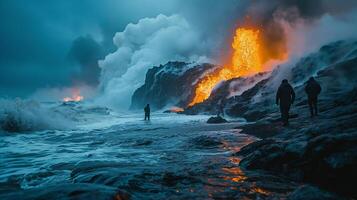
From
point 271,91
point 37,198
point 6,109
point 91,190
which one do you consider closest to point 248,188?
point 91,190

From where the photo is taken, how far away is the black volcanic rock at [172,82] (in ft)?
523

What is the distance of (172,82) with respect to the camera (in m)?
172

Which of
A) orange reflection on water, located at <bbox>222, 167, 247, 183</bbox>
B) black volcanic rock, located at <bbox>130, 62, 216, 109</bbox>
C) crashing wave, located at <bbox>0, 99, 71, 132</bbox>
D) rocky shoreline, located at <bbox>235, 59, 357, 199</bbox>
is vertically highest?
black volcanic rock, located at <bbox>130, 62, 216, 109</bbox>

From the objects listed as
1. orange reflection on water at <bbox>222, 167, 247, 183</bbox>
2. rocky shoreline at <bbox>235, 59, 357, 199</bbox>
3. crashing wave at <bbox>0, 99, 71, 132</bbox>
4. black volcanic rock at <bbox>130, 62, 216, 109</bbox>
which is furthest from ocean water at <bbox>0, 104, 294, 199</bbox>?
black volcanic rock at <bbox>130, 62, 216, 109</bbox>

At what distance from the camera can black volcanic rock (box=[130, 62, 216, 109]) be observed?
159375 mm

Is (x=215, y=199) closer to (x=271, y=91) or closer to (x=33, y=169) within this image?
(x=33, y=169)

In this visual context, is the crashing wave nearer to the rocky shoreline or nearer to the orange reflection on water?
the rocky shoreline

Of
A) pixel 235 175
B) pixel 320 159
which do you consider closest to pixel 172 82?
pixel 235 175

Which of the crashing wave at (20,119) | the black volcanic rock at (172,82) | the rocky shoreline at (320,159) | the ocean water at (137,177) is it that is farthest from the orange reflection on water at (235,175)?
the black volcanic rock at (172,82)

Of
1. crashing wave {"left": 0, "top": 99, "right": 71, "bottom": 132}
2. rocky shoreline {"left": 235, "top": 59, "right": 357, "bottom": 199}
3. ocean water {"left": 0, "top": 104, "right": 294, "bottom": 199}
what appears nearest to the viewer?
ocean water {"left": 0, "top": 104, "right": 294, "bottom": 199}

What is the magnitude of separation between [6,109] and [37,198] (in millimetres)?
24338

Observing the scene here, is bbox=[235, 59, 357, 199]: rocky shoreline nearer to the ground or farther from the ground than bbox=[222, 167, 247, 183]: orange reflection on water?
farther from the ground

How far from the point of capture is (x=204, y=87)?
109 m

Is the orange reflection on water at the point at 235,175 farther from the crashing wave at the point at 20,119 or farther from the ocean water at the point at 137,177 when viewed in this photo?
the crashing wave at the point at 20,119
